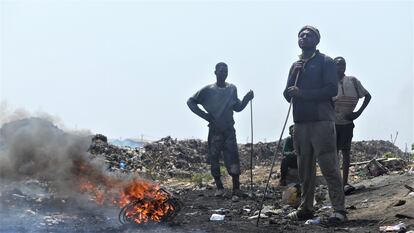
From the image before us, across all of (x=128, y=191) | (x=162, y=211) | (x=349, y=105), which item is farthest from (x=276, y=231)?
(x=349, y=105)

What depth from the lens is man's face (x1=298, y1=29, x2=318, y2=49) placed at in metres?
6.16

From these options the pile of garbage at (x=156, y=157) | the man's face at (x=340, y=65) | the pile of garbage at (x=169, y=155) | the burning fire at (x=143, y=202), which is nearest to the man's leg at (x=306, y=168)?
the burning fire at (x=143, y=202)

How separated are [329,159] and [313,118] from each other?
0.52m

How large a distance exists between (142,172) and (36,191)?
7192mm

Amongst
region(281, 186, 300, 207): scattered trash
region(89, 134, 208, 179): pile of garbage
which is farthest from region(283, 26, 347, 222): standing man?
region(89, 134, 208, 179): pile of garbage

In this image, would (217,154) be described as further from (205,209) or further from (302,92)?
(302,92)

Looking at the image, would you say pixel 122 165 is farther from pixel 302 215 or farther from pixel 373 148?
pixel 373 148

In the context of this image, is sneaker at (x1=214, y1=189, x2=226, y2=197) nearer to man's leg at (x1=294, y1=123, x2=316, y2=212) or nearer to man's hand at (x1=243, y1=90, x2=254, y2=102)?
man's hand at (x1=243, y1=90, x2=254, y2=102)

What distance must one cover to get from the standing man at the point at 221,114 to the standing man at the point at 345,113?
5.71 ft

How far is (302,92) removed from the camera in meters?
6.01

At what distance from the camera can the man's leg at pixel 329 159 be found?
5844mm

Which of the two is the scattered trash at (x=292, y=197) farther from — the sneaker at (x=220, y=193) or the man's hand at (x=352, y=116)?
the sneaker at (x=220, y=193)

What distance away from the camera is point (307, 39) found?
6156mm

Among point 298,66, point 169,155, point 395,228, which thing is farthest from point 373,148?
point 395,228
